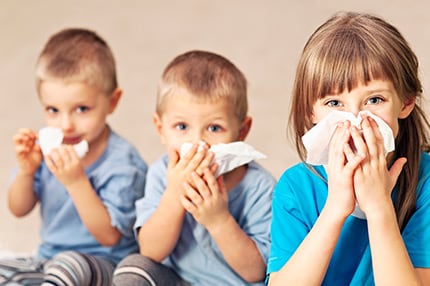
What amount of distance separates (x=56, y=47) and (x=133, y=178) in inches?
15.2

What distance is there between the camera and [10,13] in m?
3.51

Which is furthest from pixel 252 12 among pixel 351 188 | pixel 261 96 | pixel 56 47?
pixel 351 188

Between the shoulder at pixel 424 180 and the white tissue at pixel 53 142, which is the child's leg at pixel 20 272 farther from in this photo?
the shoulder at pixel 424 180

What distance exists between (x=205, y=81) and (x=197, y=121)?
9 centimetres

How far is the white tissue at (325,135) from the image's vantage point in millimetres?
1547

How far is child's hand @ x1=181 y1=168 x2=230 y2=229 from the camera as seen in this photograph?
1854mm

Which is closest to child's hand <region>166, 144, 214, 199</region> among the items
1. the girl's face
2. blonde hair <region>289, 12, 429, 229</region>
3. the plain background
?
blonde hair <region>289, 12, 429, 229</region>

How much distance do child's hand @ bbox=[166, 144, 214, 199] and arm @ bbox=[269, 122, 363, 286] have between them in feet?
1.23

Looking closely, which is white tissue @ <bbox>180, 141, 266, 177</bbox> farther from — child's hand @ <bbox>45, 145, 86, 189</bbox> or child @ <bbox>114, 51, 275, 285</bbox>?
child's hand @ <bbox>45, 145, 86, 189</bbox>

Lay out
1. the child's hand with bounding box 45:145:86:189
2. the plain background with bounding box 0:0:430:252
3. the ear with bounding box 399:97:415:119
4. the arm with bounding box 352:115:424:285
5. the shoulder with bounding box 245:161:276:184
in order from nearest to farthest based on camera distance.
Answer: the arm with bounding box 352:115:424:285, the ear with bounding box 399:97:415:119, the shoulder with bounding box 245:161:276:184, the child's hand with bounding box 45:145:86:189, the plain background with bounding box 0:0:430:252

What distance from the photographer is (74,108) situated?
2.19 m

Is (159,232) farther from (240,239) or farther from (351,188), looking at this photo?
(351,188)

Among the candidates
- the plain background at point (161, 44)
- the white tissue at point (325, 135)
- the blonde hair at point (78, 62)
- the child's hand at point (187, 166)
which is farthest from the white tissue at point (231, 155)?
the plain background at point (161, 44)

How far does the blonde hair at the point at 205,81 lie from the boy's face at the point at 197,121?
0.6 inches
